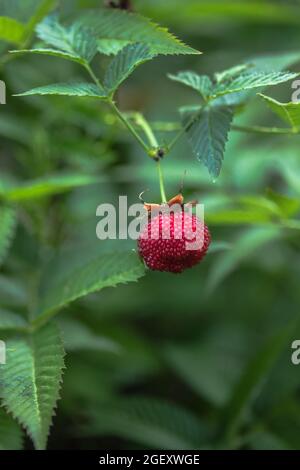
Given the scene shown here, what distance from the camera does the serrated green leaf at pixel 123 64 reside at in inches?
37.5

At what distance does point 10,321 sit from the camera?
3.66 ft

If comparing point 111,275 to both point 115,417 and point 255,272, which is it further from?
point 255,272

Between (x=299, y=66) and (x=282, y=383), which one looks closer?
(x=282, y=383)

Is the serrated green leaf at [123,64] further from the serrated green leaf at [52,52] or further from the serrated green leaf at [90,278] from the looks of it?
the serrated green leaf at [90,278]

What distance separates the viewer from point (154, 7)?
1.88 metres

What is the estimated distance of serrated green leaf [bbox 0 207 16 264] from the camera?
47.2 inches

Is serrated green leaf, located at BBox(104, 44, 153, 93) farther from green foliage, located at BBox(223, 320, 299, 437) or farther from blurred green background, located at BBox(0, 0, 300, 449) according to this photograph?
green foliage, located at BBox(223, 320, 299, 437)

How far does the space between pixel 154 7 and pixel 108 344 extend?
3.37 feet

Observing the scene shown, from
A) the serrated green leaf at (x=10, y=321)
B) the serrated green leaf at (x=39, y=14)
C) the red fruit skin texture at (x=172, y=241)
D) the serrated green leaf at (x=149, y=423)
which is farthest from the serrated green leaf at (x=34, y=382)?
the serrated green leaf at (x=39, y=14)

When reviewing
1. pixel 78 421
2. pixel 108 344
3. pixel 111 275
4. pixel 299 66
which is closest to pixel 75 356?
pixel 78 421

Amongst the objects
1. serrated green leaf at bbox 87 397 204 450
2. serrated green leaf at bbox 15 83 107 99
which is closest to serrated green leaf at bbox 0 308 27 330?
serrated green leaf at bbox 87 397 204 450

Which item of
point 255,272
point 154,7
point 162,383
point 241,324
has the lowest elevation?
point 162,383
